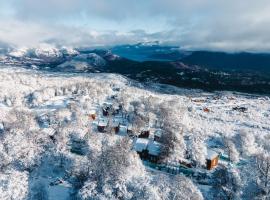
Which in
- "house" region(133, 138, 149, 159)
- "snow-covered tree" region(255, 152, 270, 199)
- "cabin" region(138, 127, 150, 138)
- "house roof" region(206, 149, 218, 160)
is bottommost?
"cabin" region(138, 127, 150, 138)

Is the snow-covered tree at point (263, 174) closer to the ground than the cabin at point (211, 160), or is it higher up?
higher up

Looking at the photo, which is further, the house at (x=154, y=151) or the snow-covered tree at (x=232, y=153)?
the snow-covered tree at (x=232, y=153)

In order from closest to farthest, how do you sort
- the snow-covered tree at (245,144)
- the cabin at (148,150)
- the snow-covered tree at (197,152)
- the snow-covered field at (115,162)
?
the snow-covered field at (115,162)
the snow-covered tree at (197,152)
the cabin at (148,150)
the snow-covered tree at (245,144)

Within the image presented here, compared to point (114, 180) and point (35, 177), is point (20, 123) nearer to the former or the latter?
point (35, 177)

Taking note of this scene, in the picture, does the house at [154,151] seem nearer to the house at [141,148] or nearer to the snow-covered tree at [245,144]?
the house at [141,148]

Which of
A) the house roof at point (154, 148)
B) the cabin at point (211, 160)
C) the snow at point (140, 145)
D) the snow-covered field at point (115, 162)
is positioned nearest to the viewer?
the snow-covered field at point (115, 162)

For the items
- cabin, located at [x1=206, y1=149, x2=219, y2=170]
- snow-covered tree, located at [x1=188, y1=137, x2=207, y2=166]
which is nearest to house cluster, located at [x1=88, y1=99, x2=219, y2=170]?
cabin, located at [x1=206, y1=149, x2=219, y2=170]

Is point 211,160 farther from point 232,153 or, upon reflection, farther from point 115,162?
point 115,162

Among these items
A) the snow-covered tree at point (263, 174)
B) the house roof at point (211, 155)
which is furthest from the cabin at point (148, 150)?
the snow-covered tree at point (263, 174)

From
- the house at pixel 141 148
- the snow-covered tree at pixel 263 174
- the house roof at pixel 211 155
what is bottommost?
the house at pixel 141 148

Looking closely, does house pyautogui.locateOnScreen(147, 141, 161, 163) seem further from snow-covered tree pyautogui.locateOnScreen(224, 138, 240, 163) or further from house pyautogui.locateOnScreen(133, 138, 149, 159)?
snow-covered tree pyautogui.locateOnScreen(224, 138, 240, 163)
